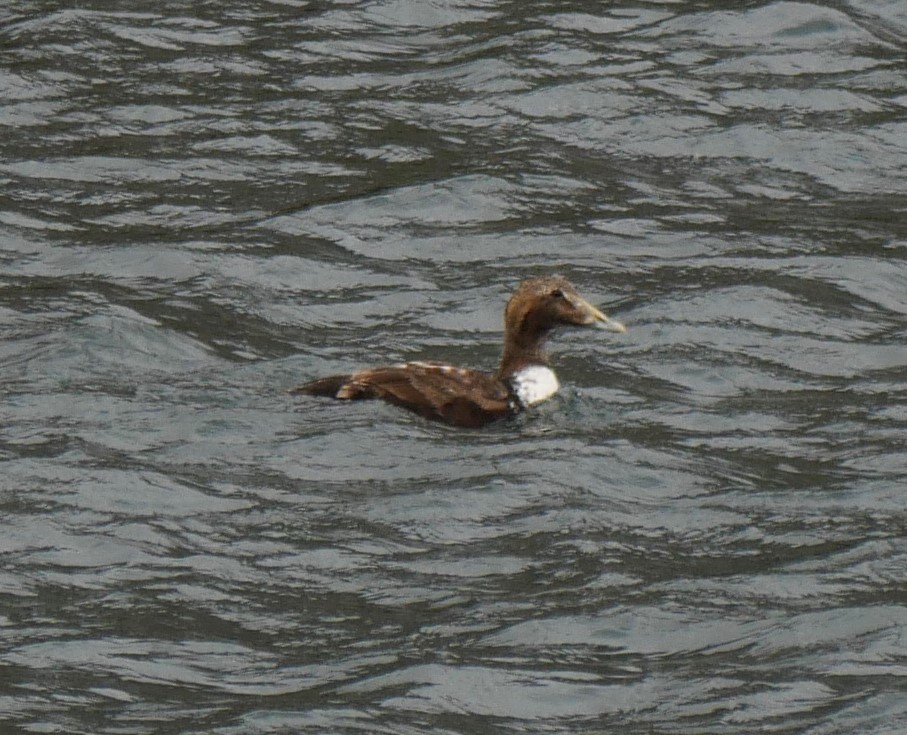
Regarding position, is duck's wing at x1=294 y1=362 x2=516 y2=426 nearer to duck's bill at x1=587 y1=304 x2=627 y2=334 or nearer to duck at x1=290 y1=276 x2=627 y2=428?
duck at x1=290 y1=276 x2=627 y2=428

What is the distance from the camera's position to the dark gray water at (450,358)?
33.3 feet

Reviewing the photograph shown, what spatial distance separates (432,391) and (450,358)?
1461 millimetres

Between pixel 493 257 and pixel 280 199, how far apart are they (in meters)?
1.76

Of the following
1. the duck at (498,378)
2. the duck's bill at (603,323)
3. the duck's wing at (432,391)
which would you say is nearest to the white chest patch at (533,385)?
the duck at (498,378)

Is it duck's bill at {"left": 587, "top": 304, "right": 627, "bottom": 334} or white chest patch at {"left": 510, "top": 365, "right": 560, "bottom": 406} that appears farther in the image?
duck's bill at {"left": 587, "top": 304, "right": 627, "bottom": 334}

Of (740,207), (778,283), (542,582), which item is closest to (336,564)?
(542,582)

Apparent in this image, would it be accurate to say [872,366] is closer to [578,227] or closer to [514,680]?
[578,227]

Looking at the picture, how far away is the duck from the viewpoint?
13.1 meters

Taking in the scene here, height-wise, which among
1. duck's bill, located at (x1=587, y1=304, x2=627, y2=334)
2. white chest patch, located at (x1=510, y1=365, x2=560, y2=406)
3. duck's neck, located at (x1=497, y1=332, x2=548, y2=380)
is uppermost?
duck's bill, located at (x1=587, y1=304, x2=627, y2=334)

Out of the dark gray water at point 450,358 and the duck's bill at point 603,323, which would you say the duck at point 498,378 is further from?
the dark gray water at point 450,358

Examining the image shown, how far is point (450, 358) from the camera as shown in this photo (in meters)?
14.5

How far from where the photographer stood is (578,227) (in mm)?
16469

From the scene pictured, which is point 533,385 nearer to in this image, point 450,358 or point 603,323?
point 603,323

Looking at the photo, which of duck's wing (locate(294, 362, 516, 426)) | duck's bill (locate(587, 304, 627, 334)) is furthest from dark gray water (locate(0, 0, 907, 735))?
duck's bill (locate(587, 304, 627, 334))
